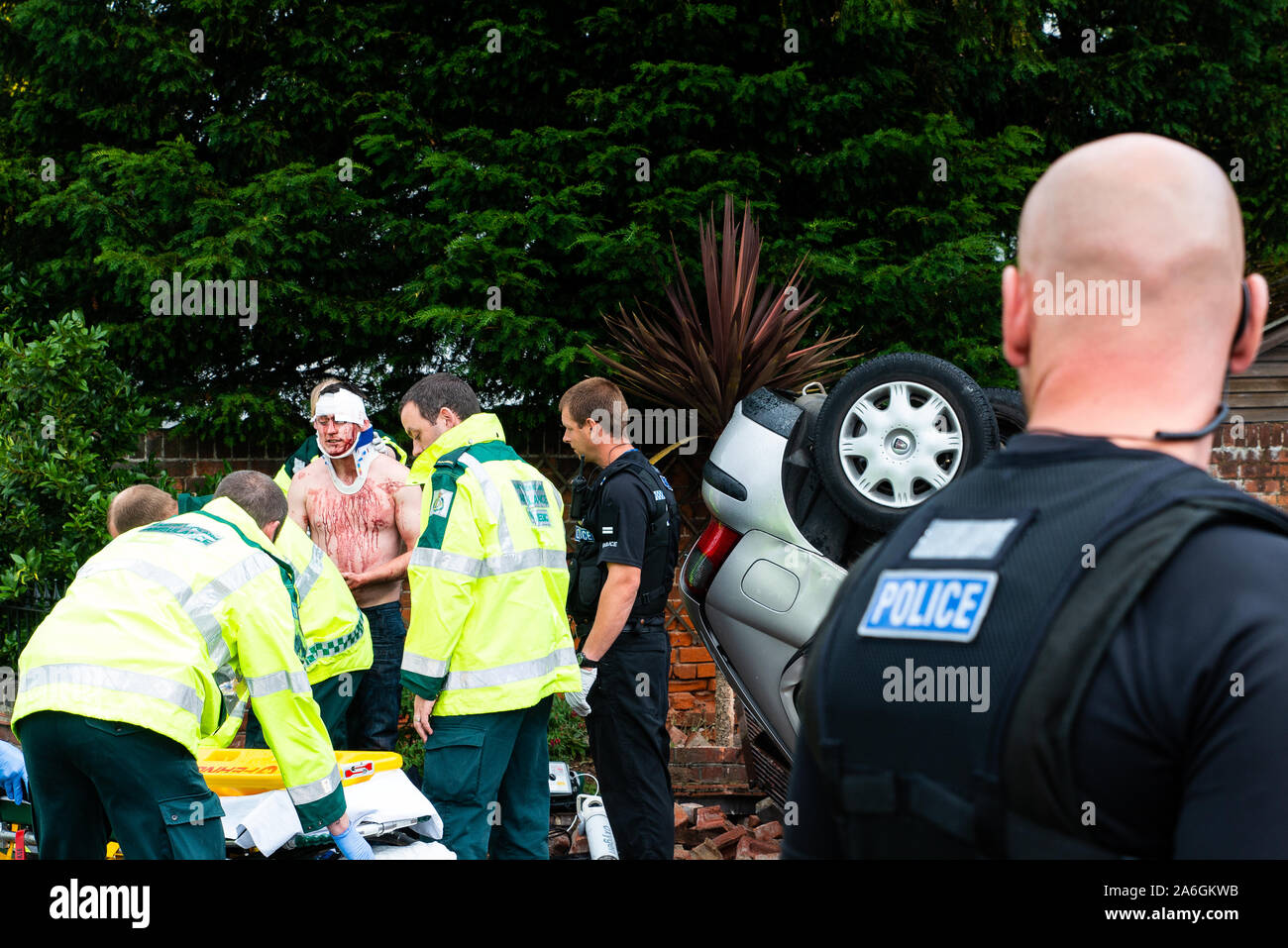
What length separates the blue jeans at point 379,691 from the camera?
18.6 ft

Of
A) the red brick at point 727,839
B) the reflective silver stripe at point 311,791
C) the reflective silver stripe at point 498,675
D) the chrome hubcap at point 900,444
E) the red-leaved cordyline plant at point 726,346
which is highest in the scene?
the red-leaved cordyline plant at point 726,346

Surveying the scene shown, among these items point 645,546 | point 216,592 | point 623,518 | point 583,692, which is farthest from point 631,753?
point 216,592

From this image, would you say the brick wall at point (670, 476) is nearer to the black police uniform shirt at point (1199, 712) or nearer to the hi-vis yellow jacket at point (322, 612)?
the hi-vis yellow jacket at point (322, 612)

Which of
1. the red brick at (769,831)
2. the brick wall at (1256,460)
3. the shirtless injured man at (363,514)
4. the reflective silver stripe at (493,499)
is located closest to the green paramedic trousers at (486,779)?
the reflective silver stripe at (493,499)

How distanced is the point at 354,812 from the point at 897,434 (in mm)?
2540

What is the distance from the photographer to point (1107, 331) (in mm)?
1062

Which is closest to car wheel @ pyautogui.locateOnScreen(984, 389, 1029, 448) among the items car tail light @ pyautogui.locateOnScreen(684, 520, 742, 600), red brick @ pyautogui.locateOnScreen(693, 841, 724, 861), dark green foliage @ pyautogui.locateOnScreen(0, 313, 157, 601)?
car tail light @ pyautogui.locateOnScreen(684, 520, 742, 600)

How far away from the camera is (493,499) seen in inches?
177

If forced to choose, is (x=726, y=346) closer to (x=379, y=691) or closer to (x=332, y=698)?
(x=379, y=691)

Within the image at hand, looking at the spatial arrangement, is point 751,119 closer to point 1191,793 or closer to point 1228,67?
point 1228,67

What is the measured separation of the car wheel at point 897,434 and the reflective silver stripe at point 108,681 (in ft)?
8.62

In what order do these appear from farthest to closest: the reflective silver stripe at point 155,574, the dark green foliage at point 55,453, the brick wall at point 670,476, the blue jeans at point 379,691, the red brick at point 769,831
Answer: the brick wall at point 670,476, the dark green foliage at point 55,453, the red brick at point 769,831, the blue jeans at point 379,691, the reflective silver stripe at point 155,574

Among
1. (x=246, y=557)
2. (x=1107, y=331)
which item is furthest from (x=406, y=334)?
(x=1107, y=331)

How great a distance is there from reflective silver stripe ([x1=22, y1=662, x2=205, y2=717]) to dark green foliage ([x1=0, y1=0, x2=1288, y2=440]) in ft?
14.3
